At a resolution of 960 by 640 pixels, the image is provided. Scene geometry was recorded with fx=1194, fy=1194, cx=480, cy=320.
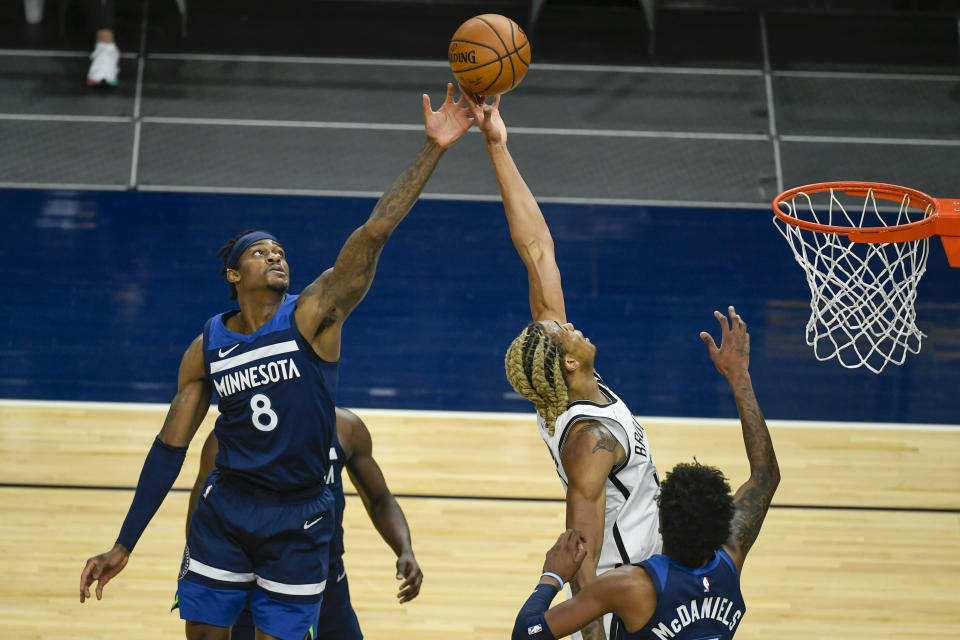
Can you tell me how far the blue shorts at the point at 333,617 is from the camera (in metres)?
4.37

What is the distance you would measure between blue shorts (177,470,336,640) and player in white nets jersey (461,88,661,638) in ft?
2.86

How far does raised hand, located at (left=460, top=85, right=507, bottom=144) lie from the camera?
4.27 m

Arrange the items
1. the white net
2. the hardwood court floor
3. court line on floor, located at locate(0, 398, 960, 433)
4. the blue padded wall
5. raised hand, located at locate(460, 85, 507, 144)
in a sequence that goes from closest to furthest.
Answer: raised hand, located at locate(460, 85, 507, 144)
the hardwood court floor
court line on floor, located at locate(0, 398, 960, 433)
the blue padded wall
the white net

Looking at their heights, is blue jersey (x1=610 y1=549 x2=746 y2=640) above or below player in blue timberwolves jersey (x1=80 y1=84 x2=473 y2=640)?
below

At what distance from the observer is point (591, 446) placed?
12.0 ft

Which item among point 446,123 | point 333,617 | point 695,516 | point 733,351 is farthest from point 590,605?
point 446,123

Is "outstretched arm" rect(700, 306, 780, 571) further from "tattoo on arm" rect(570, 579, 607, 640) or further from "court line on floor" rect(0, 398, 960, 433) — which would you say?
"court line on floor" rect(0, 398, 960, 433)

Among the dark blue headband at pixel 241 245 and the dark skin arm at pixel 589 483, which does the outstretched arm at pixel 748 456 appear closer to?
the dark skin arm at pixel 589 483

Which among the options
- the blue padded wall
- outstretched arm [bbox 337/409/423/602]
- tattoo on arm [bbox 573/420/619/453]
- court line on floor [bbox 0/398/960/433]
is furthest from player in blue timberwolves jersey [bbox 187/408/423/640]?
the blue padded wall

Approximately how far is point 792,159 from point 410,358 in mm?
4497

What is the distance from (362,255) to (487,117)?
0.88m

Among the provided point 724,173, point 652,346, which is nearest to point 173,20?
point 724,173

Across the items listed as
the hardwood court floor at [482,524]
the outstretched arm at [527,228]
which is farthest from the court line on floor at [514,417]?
the outstretched arm at [527,228]

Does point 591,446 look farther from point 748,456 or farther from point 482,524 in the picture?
point 482,524
